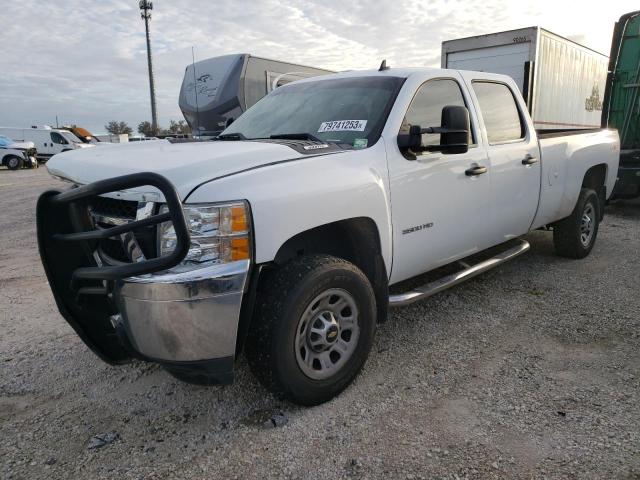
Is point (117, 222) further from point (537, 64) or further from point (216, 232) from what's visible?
point (537, 64)

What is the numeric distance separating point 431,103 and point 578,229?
2853mm

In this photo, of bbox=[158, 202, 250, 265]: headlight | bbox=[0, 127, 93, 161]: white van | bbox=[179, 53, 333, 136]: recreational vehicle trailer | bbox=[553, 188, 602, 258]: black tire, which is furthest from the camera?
bbox=[0, 127, 93, 161]: white van

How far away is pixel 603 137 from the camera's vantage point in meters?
5.73

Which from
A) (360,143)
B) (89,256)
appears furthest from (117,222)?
(360,143)

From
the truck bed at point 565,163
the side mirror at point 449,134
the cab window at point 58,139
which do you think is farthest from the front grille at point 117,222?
the cab window at point 58,139

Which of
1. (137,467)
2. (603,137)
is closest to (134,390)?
(137,467)

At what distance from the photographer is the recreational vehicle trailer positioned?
11.9m

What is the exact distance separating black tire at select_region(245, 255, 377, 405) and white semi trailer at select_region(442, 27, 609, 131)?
10377 mm

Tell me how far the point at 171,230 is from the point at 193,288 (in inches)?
12.4

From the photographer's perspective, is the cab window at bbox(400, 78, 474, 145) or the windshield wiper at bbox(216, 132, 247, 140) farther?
the windshield wiper at bbox(216, 132, 247, 140)

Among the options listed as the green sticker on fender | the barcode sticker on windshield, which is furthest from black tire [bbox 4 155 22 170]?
the green sticker on fender

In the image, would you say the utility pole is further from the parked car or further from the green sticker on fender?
the green sticker on fender

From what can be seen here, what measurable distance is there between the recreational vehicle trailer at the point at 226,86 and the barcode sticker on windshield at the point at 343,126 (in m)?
8.54

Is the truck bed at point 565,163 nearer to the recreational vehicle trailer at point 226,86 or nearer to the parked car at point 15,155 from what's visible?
the recreational vehicle trailer at point 226,86
